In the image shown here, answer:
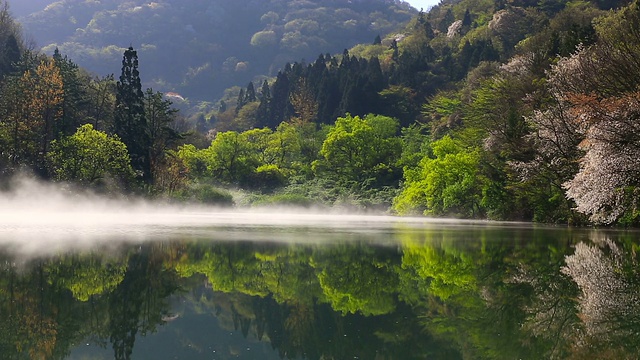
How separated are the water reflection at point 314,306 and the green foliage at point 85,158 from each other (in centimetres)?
3483

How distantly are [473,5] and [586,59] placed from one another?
10221 centimetres

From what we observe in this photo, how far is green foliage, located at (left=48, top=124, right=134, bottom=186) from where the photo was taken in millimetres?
50219

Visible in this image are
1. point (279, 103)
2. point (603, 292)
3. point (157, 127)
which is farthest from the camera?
point (279, 103)

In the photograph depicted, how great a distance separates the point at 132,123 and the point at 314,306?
164 feet

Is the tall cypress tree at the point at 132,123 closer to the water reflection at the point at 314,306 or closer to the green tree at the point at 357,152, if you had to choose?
the green tree at the point at 357,152

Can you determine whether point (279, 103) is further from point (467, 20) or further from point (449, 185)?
point (449, 185)

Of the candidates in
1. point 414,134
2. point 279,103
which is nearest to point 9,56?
point 414,134

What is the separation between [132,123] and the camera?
5694 cm

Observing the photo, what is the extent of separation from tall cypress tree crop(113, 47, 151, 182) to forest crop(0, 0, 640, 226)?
0.43ft

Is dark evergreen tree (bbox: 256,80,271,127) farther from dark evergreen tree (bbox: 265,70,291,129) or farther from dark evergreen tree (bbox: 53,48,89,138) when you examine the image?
dark evergreen tree (bbox: 53,48,89,138)

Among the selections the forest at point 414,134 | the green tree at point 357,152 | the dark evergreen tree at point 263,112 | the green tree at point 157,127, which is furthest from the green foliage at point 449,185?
the dark evergreen tree at point 263,112

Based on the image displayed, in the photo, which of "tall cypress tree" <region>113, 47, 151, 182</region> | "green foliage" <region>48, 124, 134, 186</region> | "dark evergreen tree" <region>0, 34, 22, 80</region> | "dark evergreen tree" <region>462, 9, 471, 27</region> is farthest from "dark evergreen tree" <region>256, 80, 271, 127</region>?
"green foliage" <region>48, 124, 134, 186</region>

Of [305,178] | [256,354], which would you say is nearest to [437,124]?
[305,178]

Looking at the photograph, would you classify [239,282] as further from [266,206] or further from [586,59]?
[266,206]
